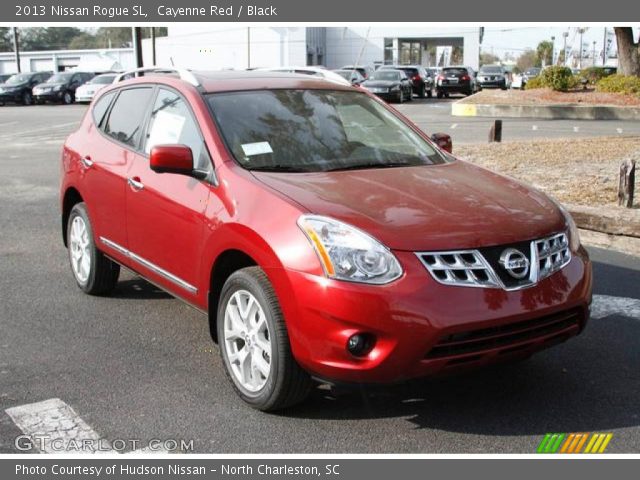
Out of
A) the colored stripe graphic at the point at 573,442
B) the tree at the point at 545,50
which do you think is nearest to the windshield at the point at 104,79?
the colored stripe graphic at the point at 573,442

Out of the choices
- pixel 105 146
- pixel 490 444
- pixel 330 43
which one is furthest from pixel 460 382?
pixel 330 43

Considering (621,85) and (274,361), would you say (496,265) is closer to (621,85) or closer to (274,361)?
(274,361)

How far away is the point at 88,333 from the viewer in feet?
17.6

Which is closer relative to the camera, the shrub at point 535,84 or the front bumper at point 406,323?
the front bumper at point 406,323

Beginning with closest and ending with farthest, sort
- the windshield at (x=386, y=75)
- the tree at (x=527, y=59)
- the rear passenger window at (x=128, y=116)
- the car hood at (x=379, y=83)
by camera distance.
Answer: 1. the rear passenger window at (x=128, y=116)
2. the car hood at (x=379, y=83)
3. the windshield at (x=386, y=75)
4. the tree at (x=527, y=59)

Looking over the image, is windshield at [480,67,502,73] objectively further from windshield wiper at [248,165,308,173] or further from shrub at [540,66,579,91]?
windshield wiper at [248,165,308,173]

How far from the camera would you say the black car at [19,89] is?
3934cm

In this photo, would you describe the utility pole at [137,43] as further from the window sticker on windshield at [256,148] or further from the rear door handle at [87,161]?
the window sticker on windshield at [256,148]

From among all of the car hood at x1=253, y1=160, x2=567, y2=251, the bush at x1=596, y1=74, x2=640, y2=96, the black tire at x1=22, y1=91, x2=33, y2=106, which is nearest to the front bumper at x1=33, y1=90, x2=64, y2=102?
the black tire at x1=22, y1=91, x2=33, y2=106

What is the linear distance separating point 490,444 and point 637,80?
25.2m

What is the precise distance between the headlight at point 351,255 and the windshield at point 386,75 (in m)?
31.1

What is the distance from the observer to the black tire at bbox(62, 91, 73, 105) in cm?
3912

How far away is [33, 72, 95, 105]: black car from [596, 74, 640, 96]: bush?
25.3m

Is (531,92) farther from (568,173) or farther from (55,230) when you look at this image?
(55,230)
